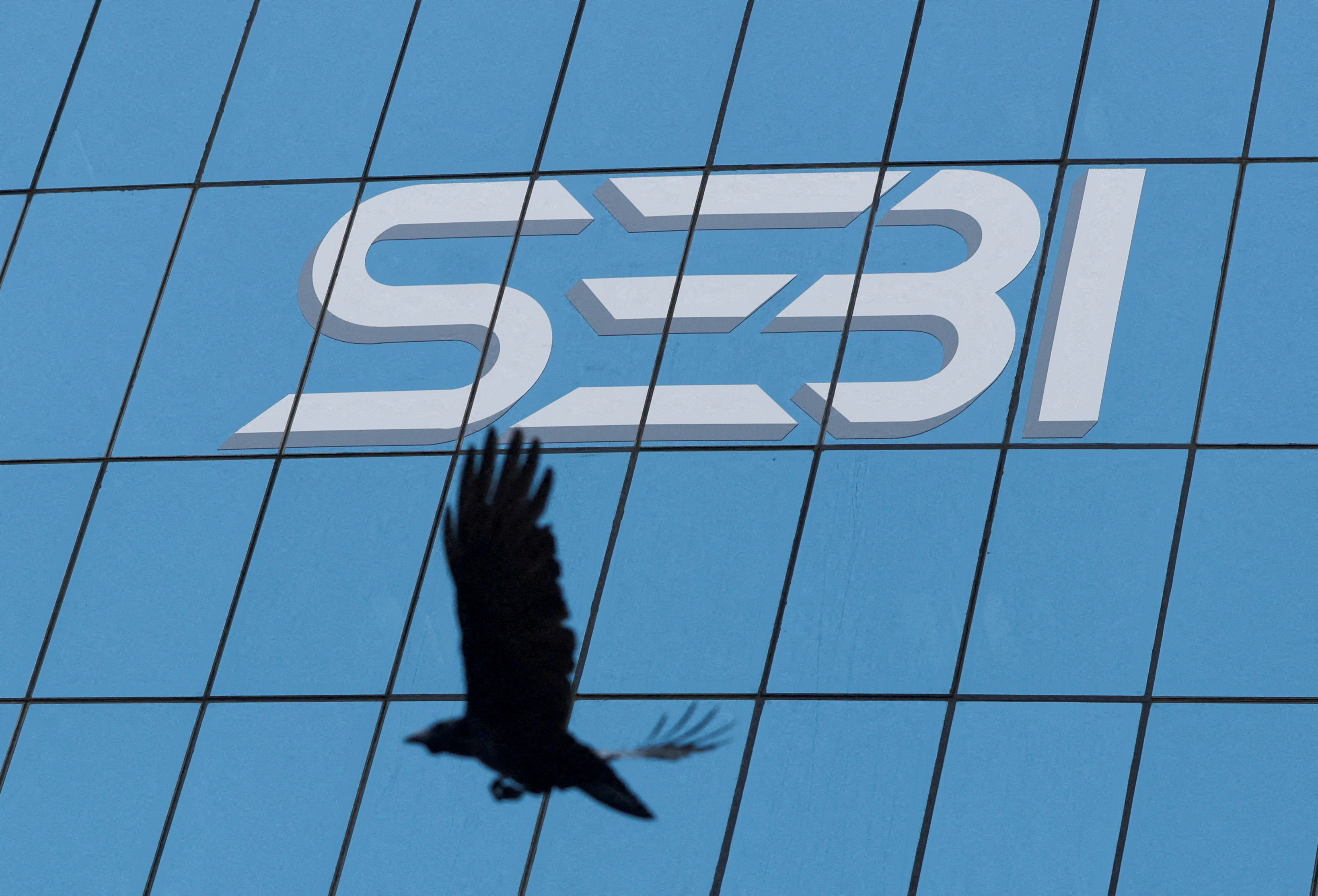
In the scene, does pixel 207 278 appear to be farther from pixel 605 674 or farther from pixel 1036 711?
pixel 1036 711

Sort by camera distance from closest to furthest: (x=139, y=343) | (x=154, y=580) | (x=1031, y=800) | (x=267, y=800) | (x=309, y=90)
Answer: (x=1031, y=800), (x=267, y=800), (x=154, y=580), (x=139, y=343), (x=309, y=90)

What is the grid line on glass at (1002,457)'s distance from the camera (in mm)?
9922

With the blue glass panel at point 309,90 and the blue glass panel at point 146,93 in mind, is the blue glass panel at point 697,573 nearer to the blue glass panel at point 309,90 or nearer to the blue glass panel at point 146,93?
the blue glass panel at point 309,90

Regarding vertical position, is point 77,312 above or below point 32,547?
above

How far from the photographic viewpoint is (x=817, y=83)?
474 inches

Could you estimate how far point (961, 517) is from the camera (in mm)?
10594

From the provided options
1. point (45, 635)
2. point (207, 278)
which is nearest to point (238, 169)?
point (207, 278)

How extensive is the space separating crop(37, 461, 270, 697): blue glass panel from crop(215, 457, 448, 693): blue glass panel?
17cm

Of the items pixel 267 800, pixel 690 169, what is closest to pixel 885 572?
pixel 690 169

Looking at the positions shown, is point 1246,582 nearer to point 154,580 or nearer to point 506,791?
point 506,791

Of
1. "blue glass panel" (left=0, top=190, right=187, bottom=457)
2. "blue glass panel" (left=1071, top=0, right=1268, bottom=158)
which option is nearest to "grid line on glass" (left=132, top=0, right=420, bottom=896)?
"blue glass panel" (left=0, top=190, right=187, bottom=457)

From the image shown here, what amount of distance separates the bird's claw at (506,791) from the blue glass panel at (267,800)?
2.47ft

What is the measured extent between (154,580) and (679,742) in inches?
126

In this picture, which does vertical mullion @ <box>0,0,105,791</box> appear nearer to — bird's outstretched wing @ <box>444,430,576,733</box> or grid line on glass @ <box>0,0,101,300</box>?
grid line on glass @ <box>0,0,101,300</box>
